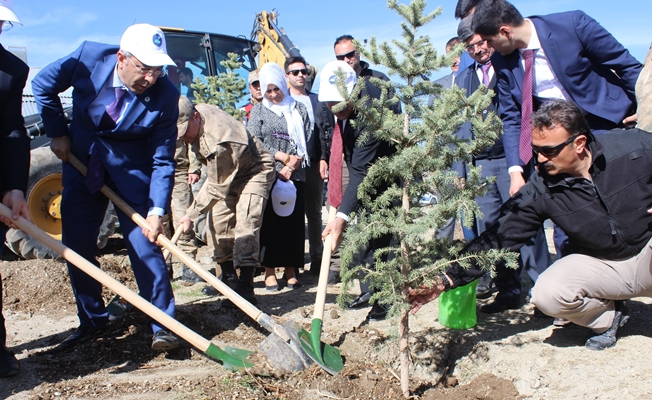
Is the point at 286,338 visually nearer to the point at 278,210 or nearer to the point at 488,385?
the point at 488,385

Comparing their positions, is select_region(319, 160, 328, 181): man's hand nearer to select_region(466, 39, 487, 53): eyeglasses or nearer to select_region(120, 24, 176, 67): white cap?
select_region(466, 39, 487, 53): eyeglasses

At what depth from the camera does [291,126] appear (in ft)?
18.2

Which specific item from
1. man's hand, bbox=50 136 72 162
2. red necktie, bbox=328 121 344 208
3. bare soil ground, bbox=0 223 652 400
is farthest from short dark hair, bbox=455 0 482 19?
man's hand, bbox=50 136 72 162

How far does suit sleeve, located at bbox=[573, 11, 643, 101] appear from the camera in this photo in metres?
3.54

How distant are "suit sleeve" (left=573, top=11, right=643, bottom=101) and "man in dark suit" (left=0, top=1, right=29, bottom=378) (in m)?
3.34

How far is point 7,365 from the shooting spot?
3309mm

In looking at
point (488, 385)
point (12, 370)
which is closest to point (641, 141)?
point (488, 385)

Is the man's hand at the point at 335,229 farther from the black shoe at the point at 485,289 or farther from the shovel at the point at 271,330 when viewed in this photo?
the black shoe at the point at 485,289

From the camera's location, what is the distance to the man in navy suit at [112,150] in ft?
11.7

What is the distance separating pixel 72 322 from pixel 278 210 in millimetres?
1976

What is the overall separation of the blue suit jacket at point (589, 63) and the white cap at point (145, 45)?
89.7 inches

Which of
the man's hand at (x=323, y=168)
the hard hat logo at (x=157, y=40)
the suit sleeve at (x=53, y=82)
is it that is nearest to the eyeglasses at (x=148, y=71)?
the hard hat logo at (x=157, y=40)

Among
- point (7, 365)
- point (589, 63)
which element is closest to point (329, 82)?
point (589, 63)

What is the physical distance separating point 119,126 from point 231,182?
1.18 metres
